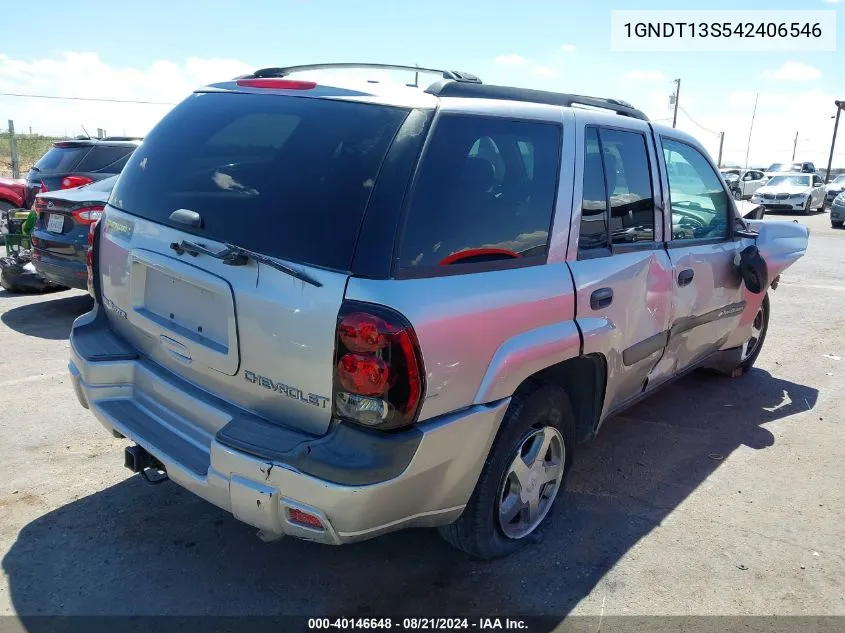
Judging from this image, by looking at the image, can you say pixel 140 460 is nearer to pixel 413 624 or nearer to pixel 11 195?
pixel 413 624

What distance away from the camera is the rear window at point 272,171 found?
237cm

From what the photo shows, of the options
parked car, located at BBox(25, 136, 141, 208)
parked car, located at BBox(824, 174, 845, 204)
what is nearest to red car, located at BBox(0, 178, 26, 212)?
parked car, located at BBox(25, 136, 141, 208)

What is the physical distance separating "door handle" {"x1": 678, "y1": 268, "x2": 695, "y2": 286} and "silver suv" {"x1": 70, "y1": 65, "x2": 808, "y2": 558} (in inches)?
15.1

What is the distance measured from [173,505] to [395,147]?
6.84ft

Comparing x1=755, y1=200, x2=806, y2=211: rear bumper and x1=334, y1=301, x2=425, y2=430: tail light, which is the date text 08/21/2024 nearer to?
x1=334, y1=301, x2=425, y2=430: tail light

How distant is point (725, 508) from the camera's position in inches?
143

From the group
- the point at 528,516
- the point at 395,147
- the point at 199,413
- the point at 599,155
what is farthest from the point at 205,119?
the point at 528,516

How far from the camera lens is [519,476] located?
3.04m

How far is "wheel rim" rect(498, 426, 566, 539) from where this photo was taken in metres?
3.03

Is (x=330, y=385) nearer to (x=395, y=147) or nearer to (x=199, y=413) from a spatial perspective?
(x=199, y=413)

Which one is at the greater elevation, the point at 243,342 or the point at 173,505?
the point at 243,342

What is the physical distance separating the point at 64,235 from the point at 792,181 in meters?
26.6

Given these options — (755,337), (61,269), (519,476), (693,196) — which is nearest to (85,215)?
(61,269)

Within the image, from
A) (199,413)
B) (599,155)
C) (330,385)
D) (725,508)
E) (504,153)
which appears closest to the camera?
(330,385)
